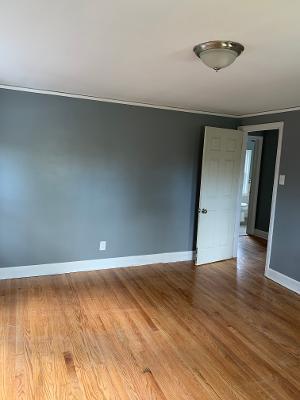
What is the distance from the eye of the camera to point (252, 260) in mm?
4895

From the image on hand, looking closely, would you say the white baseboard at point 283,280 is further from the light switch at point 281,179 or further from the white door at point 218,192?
the light switch at point 281,179

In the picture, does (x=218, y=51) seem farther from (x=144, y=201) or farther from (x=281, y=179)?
(x=144, y=201)

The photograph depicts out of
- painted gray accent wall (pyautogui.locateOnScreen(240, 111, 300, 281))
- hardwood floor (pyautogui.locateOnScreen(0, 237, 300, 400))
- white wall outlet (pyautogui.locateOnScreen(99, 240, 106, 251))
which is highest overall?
painted gray accent wall (pyautogui.locateOnScreen(240, 111, 300, 281))

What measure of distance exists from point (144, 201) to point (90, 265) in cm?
113

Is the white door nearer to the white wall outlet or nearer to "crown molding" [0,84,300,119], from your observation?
"crown molding" [0,84,300,119]

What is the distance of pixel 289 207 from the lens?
3.82 meters

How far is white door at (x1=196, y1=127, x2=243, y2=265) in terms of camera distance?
14.4ft

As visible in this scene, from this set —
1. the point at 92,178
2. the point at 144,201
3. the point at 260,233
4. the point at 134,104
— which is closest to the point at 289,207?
the point at 144,201

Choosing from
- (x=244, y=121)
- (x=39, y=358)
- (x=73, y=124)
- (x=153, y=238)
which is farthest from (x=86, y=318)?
(x=244, y=121)

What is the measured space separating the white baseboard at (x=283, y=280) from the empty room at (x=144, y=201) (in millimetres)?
29

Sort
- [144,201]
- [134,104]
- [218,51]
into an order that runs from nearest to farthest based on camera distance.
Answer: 1. [218,51]
2. [134,104]
3. [144,201]

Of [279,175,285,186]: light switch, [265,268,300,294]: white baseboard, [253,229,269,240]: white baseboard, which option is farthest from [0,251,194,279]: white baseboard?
[253,229,269,240]: white baseboard

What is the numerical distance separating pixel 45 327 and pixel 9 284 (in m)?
1.09

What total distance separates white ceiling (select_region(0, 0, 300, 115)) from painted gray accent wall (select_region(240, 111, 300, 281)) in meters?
0.48
